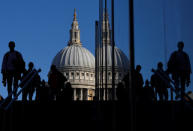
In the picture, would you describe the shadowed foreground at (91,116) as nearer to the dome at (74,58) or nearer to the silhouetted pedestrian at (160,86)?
the silhouetted pedestrian at (160,86)

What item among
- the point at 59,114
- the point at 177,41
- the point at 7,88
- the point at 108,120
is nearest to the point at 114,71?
the point at 108,120

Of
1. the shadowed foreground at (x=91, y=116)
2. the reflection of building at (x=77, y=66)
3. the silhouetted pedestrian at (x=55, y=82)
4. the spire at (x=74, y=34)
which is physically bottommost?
the shadowed foreground at (x=91, y=116)

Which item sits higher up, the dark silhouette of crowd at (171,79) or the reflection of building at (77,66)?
the reflection of building at (77,66)

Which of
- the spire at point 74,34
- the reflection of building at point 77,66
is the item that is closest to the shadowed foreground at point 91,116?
the reflection of building at point 77,66

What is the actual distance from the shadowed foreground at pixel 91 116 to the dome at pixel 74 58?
10798cm

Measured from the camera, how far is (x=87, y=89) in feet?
361

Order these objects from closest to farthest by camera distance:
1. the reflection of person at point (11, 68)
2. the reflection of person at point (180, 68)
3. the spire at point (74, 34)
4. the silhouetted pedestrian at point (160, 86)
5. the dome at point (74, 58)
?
the reflection of person at point (180, 68) → the silhouetted pedestrian at point (160, 86) → the reflection of person at point (11, 68) → the dome at point (74, 58) → the spire at point (74, 34)

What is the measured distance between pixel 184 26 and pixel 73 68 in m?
112

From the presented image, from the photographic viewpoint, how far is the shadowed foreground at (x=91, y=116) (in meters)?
2.94

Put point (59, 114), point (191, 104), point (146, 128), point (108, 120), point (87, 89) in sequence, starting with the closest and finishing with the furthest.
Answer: point (191, 104) < point (146, 128) < point (108, 120) < point (59, 114) < point (87, 89)

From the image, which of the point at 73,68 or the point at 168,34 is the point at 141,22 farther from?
the point at 73,68

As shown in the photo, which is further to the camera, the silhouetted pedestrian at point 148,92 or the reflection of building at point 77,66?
the reflection of building at point 77,66

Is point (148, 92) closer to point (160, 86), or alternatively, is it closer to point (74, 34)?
point (160, 86)

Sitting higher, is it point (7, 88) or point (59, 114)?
point (7, 88)
